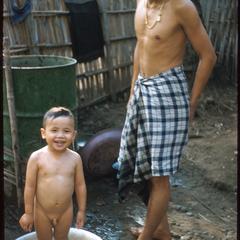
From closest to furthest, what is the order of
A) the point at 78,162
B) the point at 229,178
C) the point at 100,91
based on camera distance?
the point at 78,162 → the point at 229,178 → the point at 100,91

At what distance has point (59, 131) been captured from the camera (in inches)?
109

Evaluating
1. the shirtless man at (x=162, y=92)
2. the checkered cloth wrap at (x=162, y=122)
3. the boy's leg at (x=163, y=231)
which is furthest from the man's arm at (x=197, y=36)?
the boy's leg at (x=163, y=231)

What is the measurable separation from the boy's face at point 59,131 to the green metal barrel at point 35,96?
1.22m

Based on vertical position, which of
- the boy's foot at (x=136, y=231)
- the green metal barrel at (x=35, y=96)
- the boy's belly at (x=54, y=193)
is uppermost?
the green metal barrel at (x=35, y=96)

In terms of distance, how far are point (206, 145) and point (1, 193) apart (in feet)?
14.1

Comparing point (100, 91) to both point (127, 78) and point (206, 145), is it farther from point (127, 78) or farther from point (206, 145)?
point (206, 145)

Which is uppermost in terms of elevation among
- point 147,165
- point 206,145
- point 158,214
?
point 147,165

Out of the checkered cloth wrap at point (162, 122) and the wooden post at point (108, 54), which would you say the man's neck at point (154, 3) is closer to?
the checkered cloth wrap at point (162, 122)

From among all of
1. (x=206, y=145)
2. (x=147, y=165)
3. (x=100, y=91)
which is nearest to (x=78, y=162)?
(x=147, y=165)

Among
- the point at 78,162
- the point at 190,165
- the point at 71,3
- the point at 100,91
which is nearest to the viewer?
the point at 78,162

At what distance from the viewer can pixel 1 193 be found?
6.66 feet

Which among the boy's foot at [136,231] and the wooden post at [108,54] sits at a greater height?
the wooden post at [108,54]

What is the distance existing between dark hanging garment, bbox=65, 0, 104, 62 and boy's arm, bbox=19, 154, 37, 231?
4.23 m

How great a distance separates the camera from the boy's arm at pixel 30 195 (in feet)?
9.03
